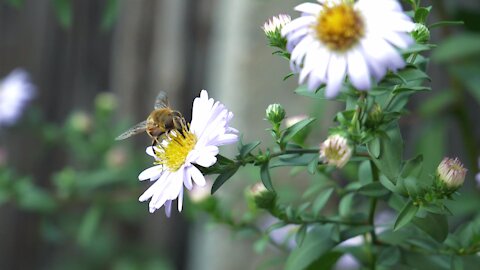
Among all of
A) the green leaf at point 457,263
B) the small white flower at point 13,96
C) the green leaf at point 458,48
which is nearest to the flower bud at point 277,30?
the green leaf at point 457,263

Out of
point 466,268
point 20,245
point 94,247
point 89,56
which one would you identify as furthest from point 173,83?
point 466,268

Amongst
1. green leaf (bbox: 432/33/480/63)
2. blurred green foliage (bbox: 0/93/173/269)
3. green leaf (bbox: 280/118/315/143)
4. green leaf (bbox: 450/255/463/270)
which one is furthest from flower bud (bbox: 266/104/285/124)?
blurred green foliage (bbox: 0/93/173/269)

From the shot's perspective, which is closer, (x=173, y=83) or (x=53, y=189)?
(x=173, y=83)

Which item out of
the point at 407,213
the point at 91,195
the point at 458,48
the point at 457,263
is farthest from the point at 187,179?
the point at 91,195

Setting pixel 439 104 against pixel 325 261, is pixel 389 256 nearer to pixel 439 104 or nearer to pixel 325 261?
pixel 325 261

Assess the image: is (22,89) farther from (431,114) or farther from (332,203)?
(431,114)

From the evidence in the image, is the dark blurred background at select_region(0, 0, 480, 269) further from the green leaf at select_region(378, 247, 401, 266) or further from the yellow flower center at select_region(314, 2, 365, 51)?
the yellow flower center at select_region(314, 2, 365, 51)
